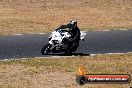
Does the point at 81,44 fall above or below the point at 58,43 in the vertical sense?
below

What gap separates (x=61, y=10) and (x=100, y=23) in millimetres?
6114

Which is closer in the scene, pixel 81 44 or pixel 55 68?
pixel 55 68

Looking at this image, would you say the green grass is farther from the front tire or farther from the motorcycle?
the front tire

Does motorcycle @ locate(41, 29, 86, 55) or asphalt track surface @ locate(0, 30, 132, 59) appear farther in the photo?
asphalt track surface @ locate(0, 30, 132, 59)

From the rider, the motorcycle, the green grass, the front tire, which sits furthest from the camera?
the front tire

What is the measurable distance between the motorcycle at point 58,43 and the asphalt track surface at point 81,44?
0.58 m

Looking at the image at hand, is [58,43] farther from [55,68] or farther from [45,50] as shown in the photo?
[55,68]

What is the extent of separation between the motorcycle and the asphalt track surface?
0.58m

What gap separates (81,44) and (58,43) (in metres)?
3.44

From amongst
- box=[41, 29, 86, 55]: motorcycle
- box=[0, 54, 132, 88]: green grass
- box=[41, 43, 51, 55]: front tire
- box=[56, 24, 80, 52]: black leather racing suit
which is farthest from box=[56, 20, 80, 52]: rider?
box=[41, 43, 51, 55]: front tire

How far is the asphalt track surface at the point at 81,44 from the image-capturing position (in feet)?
74.6

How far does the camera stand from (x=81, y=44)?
25125mm

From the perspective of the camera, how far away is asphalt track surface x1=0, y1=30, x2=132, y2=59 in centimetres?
2275

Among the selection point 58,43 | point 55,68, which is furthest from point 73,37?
A: point 55,68
